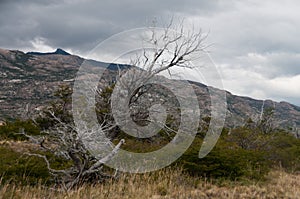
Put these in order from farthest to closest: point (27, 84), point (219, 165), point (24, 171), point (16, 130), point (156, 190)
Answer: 1. point (27, 84)
2. point (16, 130)
3. point (219, 165)
4. point (24, 171)
5. point (156, 190)

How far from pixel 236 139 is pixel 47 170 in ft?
31.1

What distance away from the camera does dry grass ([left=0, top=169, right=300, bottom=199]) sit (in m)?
5.36

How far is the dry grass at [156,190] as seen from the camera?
17.6 feet

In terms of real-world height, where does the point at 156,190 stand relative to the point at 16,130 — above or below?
above

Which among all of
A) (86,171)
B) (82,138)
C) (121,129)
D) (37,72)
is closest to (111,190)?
(86,171)

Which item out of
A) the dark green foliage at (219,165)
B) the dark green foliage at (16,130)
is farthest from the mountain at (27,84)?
the dark green foliage at (219,165)

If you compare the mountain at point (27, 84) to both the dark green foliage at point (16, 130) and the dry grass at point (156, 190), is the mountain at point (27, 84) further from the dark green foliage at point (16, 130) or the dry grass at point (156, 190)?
the dry grass at point (156, 190)

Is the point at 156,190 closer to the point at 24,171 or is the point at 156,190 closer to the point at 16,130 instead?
the point at 24,171

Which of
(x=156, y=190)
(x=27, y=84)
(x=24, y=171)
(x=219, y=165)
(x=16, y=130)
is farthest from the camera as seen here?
(x=27, y=84)

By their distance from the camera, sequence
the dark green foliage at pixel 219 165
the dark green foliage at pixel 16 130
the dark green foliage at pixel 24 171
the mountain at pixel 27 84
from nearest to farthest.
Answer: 1. the dark green foliage at pixel 24 171
2. the dark green foliage at pixel 219 165
3. the dark green foliage at pixel 16 130
4. the mountain at pixel 27 84

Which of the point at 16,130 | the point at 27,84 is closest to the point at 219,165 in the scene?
the point at 16,130

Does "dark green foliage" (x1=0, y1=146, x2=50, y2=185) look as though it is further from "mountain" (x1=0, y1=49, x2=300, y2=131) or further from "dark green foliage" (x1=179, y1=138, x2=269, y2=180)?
"mountain" (x1=0, y1=49, x2=300, y2=131)

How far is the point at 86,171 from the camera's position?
6480 millimetres

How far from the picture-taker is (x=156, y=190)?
6223mm
